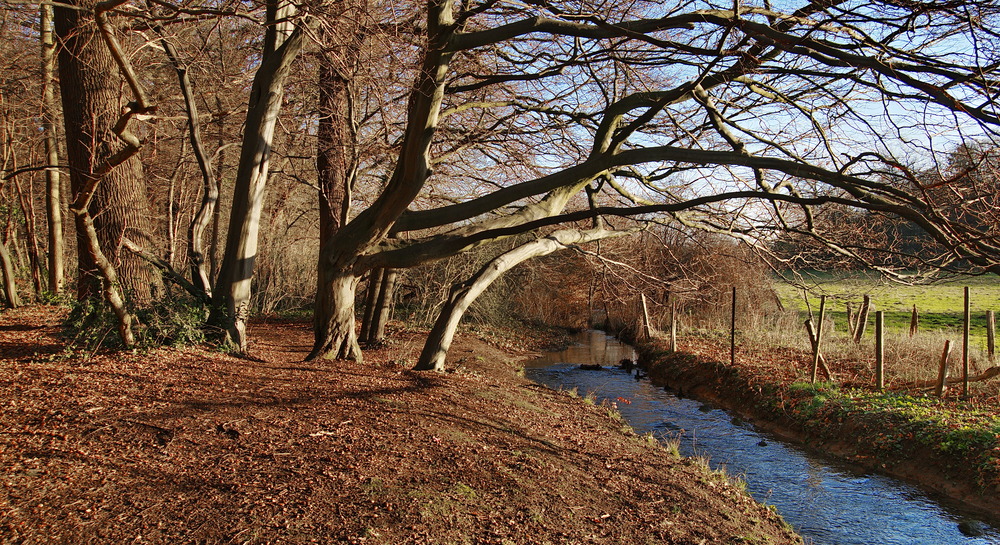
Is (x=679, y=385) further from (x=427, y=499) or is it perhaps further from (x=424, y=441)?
(x=427, y=499)

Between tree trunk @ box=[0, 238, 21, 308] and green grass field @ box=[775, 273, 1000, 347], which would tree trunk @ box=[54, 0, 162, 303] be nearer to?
tree trunk @ box=[0, 238, 21, 308]

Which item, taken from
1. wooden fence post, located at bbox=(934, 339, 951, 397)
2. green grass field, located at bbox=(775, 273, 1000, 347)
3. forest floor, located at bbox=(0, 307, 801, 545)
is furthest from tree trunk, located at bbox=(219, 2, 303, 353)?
wooden fence post, located at bbox=(934, 339, 951, 397)

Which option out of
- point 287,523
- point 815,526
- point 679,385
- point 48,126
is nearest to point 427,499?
point 287,523

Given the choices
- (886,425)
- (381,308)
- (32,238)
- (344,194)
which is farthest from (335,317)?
(32,238)

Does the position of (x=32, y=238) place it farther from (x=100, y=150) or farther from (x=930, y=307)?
(x=930, y=307)

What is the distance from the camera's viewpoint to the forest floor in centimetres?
359

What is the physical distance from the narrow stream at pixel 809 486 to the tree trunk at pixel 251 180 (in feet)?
21.0

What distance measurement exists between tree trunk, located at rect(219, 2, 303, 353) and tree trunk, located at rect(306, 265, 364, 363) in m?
0.96

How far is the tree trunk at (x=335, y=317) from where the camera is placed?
8484mm

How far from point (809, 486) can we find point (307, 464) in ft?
22.3

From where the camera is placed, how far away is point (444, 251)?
7988mm

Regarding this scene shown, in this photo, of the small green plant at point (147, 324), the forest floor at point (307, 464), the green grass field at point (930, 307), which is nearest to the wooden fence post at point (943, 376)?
the green grass field at point (930, 307)

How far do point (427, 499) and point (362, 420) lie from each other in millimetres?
1487

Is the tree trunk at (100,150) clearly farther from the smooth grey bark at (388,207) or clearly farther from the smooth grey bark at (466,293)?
the smooth grey bark at (466,293)
